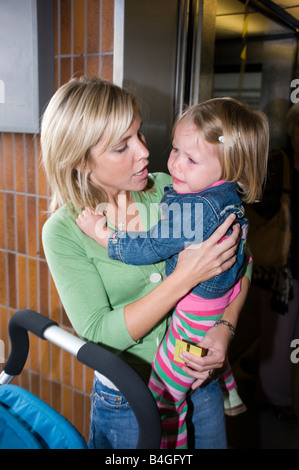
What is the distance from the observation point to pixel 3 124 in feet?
6.97

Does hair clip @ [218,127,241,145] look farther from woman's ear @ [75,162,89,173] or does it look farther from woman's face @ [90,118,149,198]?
woman's ear @ [75,162,89,173]

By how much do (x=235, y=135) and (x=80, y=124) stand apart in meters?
0.52

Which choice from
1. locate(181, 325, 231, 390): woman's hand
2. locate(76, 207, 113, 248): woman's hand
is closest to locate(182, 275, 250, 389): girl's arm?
locate(181, 325, 231, 390): woman's hand

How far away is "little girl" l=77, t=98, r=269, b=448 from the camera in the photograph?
1320 mm

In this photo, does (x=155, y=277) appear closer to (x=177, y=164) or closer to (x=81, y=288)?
(x=81, y=288)

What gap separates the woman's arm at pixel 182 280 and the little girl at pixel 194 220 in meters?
0.05

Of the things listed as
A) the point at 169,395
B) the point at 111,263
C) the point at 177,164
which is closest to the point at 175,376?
the point at 169,395

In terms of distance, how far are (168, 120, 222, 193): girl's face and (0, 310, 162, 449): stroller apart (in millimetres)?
687

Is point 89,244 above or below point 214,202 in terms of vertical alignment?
below

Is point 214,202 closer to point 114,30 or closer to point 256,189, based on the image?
point 256,189

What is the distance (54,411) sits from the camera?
0.95 m

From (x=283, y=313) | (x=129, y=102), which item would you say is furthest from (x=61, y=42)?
(x=283, y=313)

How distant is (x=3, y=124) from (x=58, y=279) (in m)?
1.19

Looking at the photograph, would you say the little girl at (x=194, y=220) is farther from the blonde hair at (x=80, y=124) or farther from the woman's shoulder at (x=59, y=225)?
the blonde hair at (x=80, y=124)
